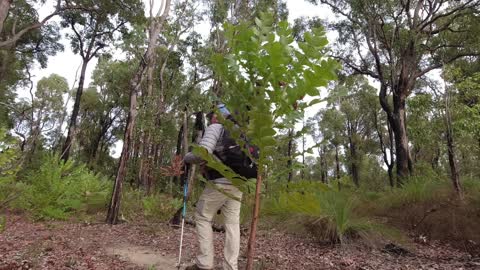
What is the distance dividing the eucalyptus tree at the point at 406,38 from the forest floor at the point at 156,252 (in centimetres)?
664

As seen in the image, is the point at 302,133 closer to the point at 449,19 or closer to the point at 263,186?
the point at 263,186

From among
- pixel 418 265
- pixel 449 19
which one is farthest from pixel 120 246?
pixel 449 19

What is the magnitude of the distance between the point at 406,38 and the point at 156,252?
11097 millimetres

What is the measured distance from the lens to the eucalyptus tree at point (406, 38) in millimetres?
10914

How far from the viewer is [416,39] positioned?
35.0ft

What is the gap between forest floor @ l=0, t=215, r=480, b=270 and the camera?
365cm

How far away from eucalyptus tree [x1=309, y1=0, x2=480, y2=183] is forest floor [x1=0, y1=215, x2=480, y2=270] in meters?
6.64

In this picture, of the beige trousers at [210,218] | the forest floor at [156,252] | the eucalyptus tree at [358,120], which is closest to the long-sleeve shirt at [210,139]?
the beige trousers at [210,218]

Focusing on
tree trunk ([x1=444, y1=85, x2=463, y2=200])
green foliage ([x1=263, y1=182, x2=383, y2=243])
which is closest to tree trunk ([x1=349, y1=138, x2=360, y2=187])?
tree trunk ([x1=444, y1=85, x2=463, y2=200])

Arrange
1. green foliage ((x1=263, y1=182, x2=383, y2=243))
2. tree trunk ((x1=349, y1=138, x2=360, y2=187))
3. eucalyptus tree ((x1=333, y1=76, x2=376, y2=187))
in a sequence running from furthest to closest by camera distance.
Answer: tree trunk ((x1=349, y1=138, x2=360, y2=187)) → eucalyptus tree ((x1=333, y1=76, x2=376, y2=187)) → green foliage ((x1=263, y1=182, x2=383, y2=243))

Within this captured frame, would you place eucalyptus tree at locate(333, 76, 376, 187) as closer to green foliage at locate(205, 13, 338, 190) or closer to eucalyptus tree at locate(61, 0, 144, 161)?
eucalyptus tree at locate(61, 0, 144, 161)

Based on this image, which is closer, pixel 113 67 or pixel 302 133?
pixel 302 133

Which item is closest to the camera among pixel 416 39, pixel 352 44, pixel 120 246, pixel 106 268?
pixel 106 268

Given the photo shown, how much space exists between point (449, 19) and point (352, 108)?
13408 millimetres
